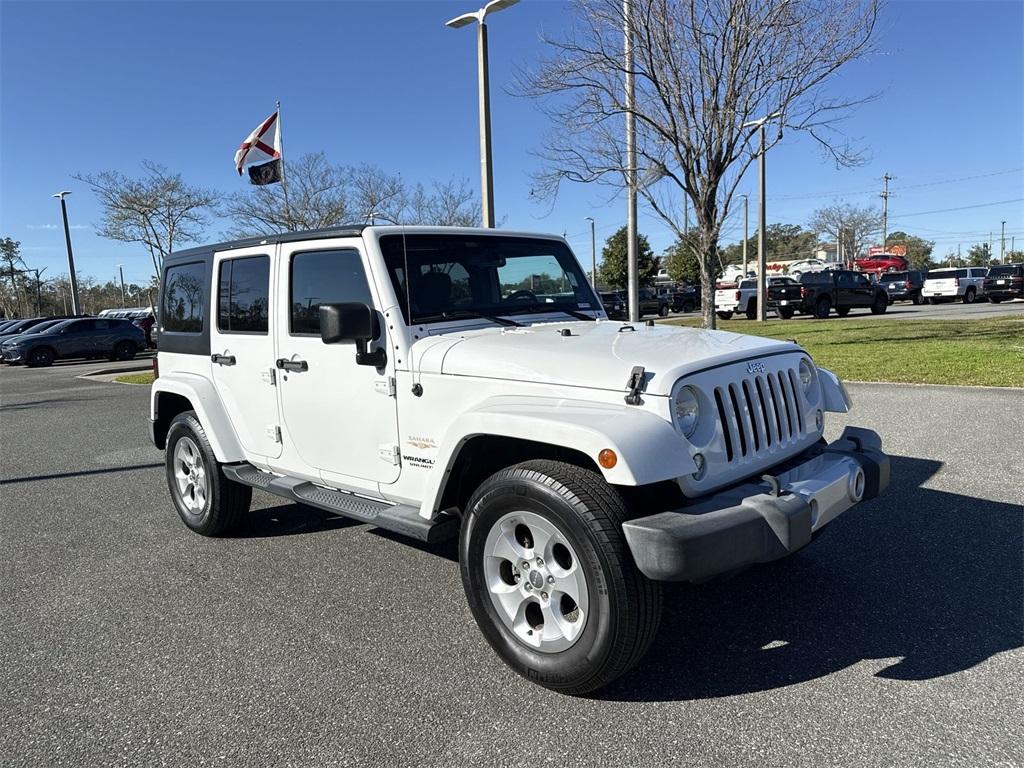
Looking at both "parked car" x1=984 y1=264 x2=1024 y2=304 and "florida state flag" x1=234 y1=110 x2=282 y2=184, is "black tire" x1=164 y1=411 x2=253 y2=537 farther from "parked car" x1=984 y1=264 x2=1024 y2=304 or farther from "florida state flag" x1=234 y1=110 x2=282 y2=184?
"parked car" x1=984 y1=264 x2=1024 y2=304

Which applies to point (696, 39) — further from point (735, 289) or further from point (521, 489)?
point (735, 289)

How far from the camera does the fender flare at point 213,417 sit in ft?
15.7

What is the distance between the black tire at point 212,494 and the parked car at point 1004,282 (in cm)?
3567

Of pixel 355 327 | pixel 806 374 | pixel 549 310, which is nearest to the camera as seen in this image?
pixel 355 327

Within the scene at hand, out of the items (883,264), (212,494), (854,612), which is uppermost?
(883,264)

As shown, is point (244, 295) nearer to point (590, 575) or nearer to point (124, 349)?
point (590, 575)

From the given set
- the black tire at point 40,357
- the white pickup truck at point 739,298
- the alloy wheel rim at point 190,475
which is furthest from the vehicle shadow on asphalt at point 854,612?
the black tire at point 40,357

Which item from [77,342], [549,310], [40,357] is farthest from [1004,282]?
[40,357]

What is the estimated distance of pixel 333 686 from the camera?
309 cm

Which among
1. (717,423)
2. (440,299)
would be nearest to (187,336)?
(440,299)

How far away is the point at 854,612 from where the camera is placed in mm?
3584

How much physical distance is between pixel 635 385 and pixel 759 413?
73 cm

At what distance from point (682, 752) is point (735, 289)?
Result: 88.5ft

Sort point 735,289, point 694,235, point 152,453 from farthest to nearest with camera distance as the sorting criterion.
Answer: point 735,289 → point 694,235 → point 152,453
